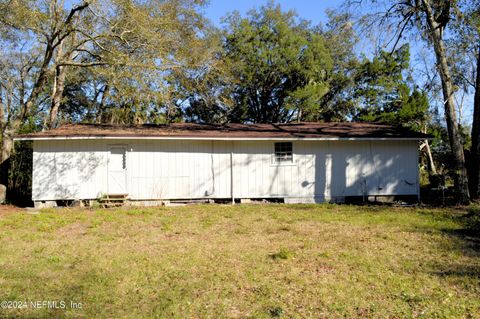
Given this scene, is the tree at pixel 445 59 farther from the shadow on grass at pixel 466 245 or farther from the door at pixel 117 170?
the door at pixel 117 170

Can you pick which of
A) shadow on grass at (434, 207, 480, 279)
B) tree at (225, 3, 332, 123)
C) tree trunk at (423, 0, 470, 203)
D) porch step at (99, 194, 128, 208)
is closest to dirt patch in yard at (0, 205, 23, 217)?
porch step at (99, 194, 128, 208)

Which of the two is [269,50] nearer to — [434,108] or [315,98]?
[315,98]

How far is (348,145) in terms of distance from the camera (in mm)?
14969

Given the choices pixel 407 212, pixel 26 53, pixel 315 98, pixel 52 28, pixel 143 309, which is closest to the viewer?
pixel 143 309

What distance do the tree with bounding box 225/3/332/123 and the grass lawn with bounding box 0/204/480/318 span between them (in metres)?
19.2

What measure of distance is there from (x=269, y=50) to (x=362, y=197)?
17.2 meters

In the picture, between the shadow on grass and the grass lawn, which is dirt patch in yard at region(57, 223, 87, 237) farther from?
the shadow on grass

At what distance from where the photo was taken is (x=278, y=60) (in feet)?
95.6

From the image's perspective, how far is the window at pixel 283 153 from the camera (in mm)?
14891

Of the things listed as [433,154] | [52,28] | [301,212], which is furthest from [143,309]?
[433,154]

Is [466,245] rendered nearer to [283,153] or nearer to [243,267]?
[243,267]

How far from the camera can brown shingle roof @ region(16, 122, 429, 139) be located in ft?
45.2

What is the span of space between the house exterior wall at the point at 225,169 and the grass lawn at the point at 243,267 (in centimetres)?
316

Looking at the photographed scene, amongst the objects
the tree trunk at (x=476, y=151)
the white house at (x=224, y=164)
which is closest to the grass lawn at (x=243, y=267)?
the white house at (x=224, y=164)
